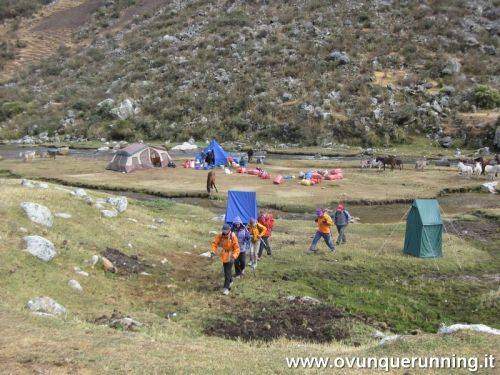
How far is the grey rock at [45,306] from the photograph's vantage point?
11891 millimetres

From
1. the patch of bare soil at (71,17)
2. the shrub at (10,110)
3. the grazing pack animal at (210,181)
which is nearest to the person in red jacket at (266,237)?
the grazing pack animal at (210,181)

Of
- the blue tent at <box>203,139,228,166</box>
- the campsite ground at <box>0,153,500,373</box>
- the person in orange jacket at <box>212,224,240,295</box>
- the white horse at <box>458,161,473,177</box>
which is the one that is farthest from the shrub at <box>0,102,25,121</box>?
the person in orange jacket at <box>212,224,240,295</box>

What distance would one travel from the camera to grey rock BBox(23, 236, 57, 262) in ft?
48.7

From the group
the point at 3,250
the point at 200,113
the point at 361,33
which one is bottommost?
the point at 3,250

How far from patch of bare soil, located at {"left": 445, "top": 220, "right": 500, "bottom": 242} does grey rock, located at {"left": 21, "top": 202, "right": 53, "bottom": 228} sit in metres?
18.0

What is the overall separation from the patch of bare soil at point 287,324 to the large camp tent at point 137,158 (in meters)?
29.8

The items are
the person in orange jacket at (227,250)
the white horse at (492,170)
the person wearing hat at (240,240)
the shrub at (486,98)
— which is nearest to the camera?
the person in orange jacket at (227,250)

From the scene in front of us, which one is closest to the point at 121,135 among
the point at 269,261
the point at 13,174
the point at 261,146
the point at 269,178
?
the point at 261,146

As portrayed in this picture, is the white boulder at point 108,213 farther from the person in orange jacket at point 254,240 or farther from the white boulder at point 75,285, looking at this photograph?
the white boulder at point 75,285

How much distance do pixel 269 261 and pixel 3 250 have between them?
8870mm

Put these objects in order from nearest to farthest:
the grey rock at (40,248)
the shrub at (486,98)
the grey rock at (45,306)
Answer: the grey rock at (45,306) < the grey rock at (40,248) < the shrub at (486,98)

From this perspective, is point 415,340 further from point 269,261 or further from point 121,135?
point 121,135

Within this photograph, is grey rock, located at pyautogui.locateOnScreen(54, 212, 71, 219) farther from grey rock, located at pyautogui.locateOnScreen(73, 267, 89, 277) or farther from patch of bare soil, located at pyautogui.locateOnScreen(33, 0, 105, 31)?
patch of bare soil, located at pyautogui.locateOnScreen(33, 0, 105, 31)

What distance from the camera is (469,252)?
21.4m
